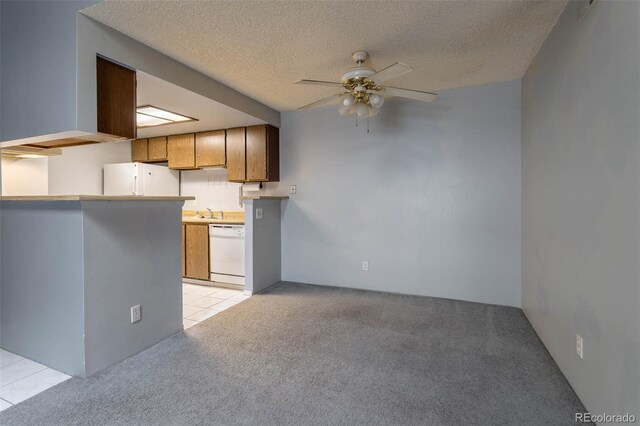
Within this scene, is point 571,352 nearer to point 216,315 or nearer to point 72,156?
point 216,315

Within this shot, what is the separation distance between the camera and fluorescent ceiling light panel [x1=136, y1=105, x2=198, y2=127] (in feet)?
11.6

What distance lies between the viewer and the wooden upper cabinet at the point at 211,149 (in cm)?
441

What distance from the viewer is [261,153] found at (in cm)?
417

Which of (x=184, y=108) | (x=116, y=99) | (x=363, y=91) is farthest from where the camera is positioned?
(x=184, y=108)

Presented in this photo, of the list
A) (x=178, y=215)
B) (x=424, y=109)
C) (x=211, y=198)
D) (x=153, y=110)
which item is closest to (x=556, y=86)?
(x=424, y=109)

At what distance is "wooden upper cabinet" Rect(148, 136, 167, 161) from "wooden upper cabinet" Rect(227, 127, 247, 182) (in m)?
1.17

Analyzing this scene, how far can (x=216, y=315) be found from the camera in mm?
Answer: 3148

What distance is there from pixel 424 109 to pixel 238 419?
3.44m

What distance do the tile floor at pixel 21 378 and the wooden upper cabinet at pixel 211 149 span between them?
288 centimetres

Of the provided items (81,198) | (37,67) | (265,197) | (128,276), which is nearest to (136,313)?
(128,276)

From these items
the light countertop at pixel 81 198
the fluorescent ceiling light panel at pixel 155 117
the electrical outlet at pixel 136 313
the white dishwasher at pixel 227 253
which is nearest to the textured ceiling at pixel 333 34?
the fluorescent ceiling light panel at pixel 155 117

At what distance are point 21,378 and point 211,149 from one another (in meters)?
3.18

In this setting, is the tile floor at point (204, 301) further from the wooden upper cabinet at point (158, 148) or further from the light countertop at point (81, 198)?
the wooden upper cabinet at point (158, 148)

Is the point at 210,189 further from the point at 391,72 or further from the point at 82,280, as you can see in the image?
the point at 391,72
